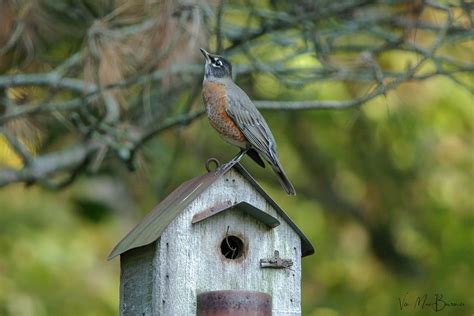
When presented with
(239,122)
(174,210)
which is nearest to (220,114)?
(239,122)

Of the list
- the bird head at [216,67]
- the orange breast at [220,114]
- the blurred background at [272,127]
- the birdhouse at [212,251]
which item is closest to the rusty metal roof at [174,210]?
the birdhouse at [212,251]

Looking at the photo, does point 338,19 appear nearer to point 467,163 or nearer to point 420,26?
point 420,26

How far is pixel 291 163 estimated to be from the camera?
11.7m

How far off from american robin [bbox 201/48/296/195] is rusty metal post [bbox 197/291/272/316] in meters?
0.68

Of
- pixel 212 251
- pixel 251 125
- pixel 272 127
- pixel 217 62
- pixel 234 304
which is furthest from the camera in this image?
pixel 272 127

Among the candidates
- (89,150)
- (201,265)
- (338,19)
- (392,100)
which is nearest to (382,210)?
(392,100)

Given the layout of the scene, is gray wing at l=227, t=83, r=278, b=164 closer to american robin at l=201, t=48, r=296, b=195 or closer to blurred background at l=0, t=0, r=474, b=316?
american robin at l=201, t=48, r=296, b=195

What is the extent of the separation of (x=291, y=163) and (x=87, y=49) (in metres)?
4.86

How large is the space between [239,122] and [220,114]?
0.14 metres

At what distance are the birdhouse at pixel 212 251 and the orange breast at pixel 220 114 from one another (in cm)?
43

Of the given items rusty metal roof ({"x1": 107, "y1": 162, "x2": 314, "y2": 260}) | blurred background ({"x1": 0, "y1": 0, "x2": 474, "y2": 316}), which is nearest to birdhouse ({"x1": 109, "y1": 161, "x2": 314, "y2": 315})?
rusty metal roof ({"x1": 107, "y1": 162, "x2": 314, "y2": 260})

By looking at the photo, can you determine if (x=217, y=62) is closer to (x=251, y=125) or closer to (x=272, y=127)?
(x=251, y=125)

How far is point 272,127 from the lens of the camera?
10.9 m

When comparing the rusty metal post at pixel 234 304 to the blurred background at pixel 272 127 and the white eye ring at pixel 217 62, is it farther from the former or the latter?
the blurred background at pixel 272 127
